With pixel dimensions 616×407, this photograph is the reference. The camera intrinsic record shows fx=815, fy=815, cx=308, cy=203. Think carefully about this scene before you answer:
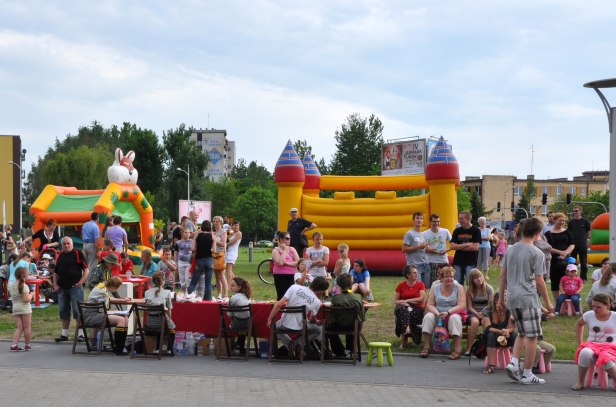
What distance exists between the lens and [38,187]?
8500 centimetres

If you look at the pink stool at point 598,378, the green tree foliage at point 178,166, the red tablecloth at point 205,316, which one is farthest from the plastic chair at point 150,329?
the green tree foliage at point 178,166

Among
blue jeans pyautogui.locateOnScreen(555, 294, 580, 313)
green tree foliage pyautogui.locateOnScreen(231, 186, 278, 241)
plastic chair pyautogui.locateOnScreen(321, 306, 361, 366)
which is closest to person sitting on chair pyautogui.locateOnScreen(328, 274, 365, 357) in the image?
plastic chair pyautogui.locateOnScreen(321, 306, 361, 366)

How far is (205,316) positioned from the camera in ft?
35.9

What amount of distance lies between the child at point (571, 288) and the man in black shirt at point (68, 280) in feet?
25.1

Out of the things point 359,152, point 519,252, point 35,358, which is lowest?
point 35,358

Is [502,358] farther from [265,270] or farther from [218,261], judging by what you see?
[265,270]

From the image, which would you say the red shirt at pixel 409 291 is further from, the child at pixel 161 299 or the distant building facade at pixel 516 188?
the distant building facade at pixel 516 188

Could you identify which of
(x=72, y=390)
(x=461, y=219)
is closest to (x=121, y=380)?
(x=72, y=390)

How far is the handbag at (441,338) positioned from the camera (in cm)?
1066

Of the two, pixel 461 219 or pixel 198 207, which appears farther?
pixel 198 207

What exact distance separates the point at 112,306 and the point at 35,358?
153 cm

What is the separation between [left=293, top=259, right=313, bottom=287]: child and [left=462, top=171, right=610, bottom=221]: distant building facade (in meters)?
107

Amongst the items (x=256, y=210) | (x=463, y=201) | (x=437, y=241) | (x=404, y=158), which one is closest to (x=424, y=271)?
(x=437, y=241)

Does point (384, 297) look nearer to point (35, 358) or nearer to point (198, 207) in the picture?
point (35, 358)
